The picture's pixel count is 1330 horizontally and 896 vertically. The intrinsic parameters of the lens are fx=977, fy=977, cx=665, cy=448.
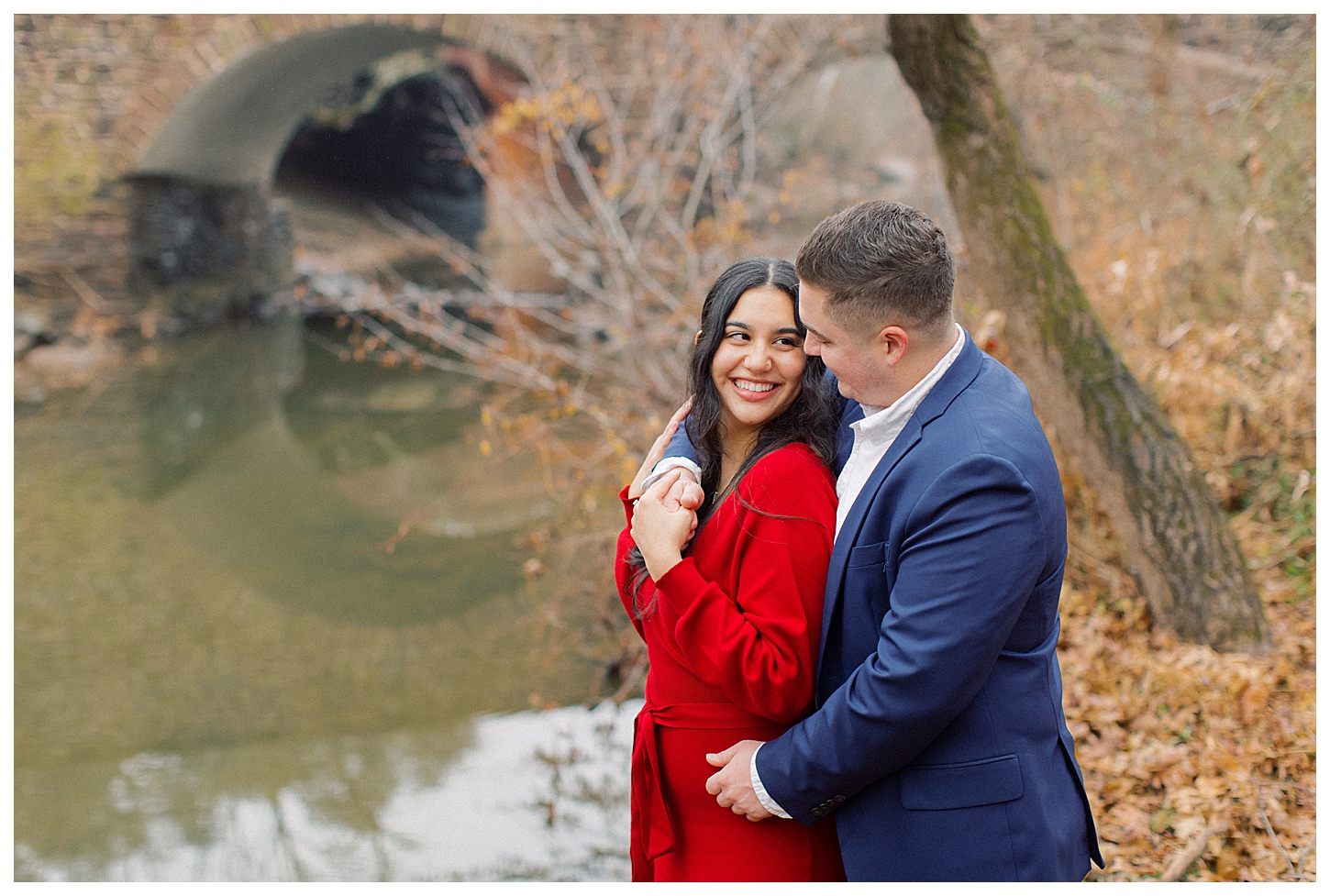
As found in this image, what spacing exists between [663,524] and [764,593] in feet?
0.68

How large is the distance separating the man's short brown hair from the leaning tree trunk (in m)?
2.50

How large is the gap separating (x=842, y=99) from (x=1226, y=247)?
8549mm

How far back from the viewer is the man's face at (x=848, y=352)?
1.57 metres

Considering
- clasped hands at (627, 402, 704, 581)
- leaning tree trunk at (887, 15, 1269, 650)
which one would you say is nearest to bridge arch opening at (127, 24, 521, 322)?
leaning tree trunk at (887, 15, 1269, 650)

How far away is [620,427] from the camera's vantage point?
4.77m

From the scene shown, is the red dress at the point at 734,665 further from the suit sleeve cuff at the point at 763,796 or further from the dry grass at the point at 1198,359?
the dry grass at the point at 1198,359

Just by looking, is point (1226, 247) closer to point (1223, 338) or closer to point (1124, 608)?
point (1223, 338)

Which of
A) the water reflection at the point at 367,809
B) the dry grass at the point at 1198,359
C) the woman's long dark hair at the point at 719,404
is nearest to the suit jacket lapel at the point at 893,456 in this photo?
the woman's long dark hair at the point at 719,404

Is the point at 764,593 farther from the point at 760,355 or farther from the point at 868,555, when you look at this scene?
the point at 760,355

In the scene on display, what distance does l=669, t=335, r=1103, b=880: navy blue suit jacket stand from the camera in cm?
143

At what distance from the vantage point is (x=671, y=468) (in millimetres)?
1795

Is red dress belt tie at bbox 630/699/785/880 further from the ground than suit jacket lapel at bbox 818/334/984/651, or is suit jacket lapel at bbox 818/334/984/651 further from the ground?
suit jacket lapel at bbox 818/334/984/651

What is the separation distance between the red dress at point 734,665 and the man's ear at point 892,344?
263 millimetres

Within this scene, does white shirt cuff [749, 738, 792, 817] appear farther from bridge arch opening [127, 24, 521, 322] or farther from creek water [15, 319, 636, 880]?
bridge arch opening [127, 24, 521, 322]
